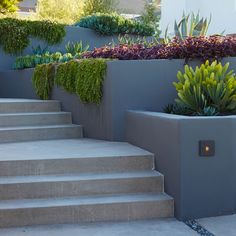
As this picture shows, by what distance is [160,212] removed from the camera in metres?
4.38

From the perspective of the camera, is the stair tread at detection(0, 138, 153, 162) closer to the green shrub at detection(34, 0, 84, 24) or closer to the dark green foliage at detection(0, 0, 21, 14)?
the dark green foliage at detection(0, 0, 21, 14)

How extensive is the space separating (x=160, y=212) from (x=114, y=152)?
1.05 metres

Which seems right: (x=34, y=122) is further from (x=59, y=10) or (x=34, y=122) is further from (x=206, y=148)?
(x=59, y=10)

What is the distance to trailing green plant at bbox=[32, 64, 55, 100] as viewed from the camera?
7726mm

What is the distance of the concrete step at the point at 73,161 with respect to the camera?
468 centimetres

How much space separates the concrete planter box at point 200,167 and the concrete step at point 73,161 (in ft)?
1.90

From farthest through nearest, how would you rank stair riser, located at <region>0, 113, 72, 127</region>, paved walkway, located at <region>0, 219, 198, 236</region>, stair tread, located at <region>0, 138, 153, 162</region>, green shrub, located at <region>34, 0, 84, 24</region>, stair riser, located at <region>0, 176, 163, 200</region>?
green shrub, located at <region>34, 0, 84, 24</region>, stair riser, located at <region>0, 113, 72, 127</region>, stair tread, located at <region>0, 138, 153, 162</region>, stair riser, located at <region>0, 176, 163, 200</region>, paved walkway, located at <region>0, 219, 198, 236</region>

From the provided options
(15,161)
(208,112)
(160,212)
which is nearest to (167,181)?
(160,212)

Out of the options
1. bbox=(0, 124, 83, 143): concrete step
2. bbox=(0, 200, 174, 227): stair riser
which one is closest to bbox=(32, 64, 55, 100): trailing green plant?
bbox=(0, 124, 83, 143): concrete step

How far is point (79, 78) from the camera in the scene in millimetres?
6480

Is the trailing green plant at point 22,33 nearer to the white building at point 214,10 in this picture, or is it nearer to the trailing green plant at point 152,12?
the white building at point 214,10

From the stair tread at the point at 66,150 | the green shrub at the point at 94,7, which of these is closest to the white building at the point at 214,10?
the green shrub at the point at 94,7

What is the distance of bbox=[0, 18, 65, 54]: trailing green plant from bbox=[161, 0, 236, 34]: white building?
6.03 metres

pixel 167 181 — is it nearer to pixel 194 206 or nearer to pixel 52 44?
pixel 194 206
